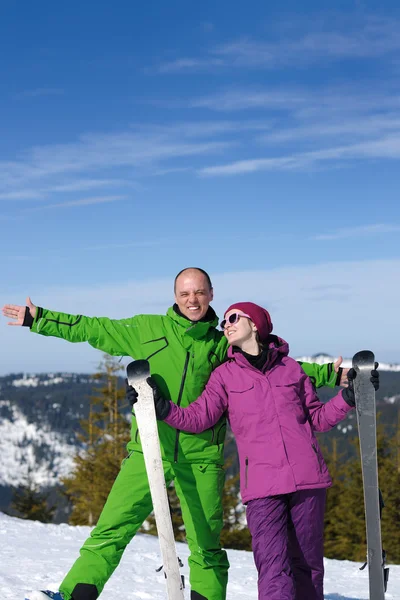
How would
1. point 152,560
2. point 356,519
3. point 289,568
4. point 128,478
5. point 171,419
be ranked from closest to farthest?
1. point 289,568
2. point 171,419
3. point 128,478
4. point 152,560
5. point 356,519

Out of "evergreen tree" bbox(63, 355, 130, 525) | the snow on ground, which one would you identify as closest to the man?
the snow on ground

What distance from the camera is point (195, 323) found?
438 cm

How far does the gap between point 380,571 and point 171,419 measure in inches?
65.9

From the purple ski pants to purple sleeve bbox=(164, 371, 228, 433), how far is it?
0.56 m

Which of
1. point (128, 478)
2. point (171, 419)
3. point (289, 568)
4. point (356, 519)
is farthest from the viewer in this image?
point (356, 519)

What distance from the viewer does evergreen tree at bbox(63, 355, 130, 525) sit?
2423 centimetres

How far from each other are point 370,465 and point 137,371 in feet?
5.31

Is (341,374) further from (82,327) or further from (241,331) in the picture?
(82,327)

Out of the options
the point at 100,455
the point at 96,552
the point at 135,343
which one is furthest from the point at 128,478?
the point at 100,455

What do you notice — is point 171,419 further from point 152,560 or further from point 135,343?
point 152,560

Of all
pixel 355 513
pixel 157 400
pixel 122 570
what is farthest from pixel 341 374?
pixel 355 513

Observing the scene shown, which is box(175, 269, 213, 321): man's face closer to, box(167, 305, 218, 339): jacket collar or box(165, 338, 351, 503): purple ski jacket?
box(167, 305, 218, 339): jacket collar

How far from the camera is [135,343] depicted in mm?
4441

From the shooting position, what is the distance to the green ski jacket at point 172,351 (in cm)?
429
